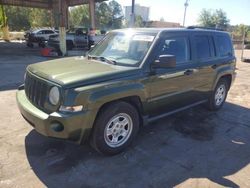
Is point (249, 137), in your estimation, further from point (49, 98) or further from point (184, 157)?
point (49, 98)

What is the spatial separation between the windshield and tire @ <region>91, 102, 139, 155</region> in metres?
0.77

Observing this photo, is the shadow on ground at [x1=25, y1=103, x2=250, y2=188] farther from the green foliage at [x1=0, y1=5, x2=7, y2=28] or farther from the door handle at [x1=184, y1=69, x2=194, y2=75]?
the green foliage at [x1=0, y1=5, x2=7, y2=28]

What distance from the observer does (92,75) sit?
3.48 meters

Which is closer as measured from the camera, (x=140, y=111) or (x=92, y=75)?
(x=92, y=75)

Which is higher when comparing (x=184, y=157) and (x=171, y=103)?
(x=171, y=103)

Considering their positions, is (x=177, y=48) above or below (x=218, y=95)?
above

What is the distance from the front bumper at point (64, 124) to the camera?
3182 mm

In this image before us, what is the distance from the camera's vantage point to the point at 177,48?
14.8ft

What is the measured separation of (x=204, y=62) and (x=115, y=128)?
8.01 ft

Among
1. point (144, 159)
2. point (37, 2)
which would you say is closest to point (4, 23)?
point (37, 2)

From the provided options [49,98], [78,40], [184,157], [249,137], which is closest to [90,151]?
[49,98]

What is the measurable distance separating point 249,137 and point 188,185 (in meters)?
2.18

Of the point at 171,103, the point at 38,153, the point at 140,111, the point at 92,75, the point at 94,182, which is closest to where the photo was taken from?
the point at 94,182

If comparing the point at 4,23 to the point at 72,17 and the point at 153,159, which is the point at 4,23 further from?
the point at 72,17
